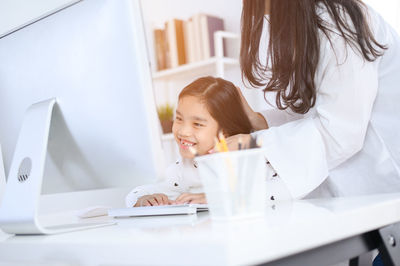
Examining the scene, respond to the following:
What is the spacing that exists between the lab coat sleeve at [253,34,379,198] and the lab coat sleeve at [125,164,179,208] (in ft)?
1.43

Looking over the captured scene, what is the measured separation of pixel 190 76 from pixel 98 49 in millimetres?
2463

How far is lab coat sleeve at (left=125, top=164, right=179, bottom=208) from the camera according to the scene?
1.41 m

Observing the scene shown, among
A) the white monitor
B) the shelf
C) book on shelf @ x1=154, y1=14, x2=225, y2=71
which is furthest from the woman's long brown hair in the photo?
book on shelf @ x1=154, y1=14, x2=225, y2=71

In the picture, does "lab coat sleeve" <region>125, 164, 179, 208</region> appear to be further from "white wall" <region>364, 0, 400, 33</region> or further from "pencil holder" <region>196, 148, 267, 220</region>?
"white wall" <region>364, 0, 400, 33</region>

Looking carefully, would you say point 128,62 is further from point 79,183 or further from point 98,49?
point 79,183

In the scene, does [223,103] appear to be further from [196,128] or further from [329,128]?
[329,128]

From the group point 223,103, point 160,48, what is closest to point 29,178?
point 223,103

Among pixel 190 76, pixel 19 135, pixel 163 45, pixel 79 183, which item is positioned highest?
pixel 19 135

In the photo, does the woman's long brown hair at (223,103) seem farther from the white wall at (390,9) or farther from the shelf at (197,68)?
the shelf at (197,68)

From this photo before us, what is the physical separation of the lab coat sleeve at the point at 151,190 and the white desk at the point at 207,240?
0.53 meters

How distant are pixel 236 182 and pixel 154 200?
60 centimetres

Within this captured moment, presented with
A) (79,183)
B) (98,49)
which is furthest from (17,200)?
(98,49)

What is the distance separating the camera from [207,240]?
573 millimetres

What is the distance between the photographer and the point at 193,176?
168 cm
